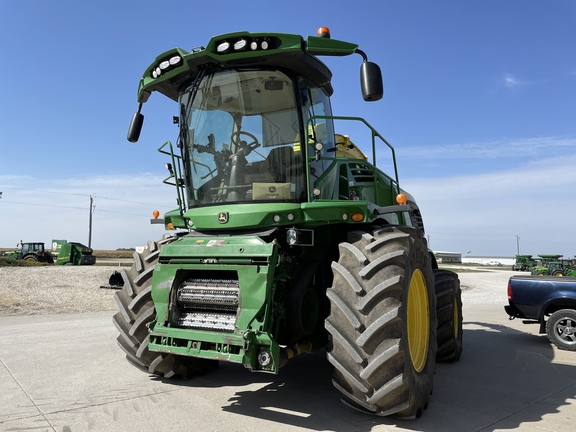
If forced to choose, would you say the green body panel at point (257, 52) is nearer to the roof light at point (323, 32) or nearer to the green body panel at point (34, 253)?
the roof light at point (323, 32)

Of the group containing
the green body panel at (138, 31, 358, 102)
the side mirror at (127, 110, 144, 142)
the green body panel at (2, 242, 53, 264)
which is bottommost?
the green body panel at (2, 242, 53, 264)

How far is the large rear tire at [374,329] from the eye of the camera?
3.75 meters

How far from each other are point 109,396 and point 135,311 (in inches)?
35.0

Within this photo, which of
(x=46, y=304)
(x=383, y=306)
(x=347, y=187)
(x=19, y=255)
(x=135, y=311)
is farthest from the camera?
(x=19, y=255)

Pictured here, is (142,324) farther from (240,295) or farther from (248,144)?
(248,144)

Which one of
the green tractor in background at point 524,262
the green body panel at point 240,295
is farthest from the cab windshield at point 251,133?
the green tractor in background at point 524,262

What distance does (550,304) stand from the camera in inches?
345

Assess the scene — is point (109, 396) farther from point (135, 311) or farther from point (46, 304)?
point (46, 304)

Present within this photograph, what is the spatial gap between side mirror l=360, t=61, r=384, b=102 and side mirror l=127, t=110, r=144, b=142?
2.89 meters

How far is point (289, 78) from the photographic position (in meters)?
4.84

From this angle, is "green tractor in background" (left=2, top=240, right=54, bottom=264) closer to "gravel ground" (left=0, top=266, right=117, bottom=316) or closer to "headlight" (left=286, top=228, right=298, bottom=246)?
"gravel ground" (left=0, top=266, right=117, bottom=316)

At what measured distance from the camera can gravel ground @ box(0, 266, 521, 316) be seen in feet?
43.6

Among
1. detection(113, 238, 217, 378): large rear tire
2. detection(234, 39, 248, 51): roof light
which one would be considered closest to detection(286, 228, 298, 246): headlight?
detection(113, 238, 217, 378): large rear tire

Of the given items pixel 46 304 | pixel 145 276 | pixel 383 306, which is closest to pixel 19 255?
pixel 46 304
